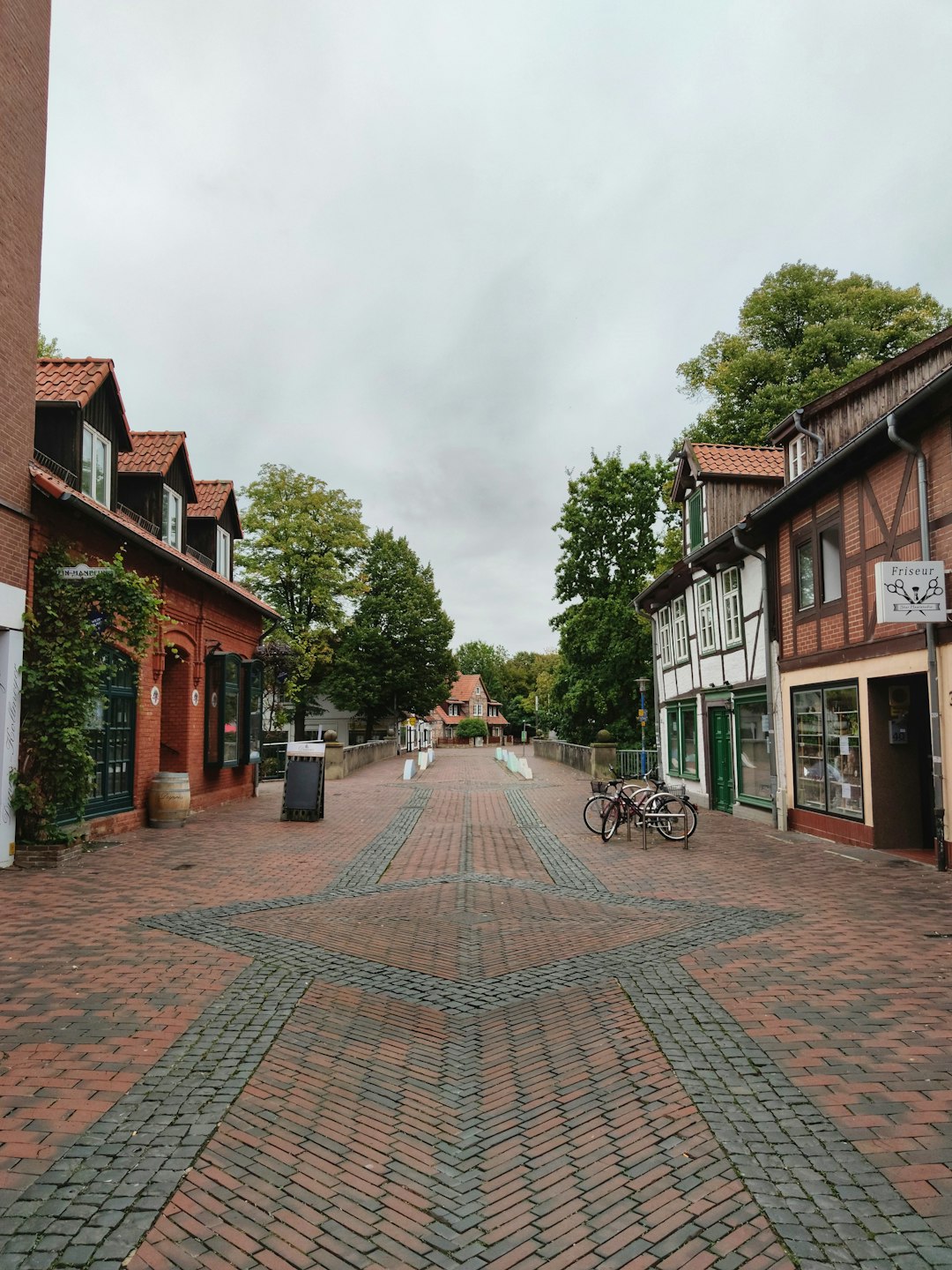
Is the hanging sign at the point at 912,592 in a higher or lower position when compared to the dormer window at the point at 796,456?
lower

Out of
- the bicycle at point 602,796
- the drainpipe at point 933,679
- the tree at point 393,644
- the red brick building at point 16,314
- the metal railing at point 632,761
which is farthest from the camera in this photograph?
the tree at point 393,644

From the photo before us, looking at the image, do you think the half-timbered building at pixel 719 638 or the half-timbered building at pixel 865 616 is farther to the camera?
the half-timbered building at pixel 719 638

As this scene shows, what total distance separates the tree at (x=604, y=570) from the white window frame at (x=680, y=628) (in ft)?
41.1

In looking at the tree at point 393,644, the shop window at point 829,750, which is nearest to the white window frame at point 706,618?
the shop window at point 829,750

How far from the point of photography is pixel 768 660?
16328 millimetres

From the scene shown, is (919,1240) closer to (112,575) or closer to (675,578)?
(112,575)

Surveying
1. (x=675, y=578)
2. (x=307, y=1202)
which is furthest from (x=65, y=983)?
(x=675, y=578)

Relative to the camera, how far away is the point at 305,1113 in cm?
435

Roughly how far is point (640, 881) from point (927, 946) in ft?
12.4

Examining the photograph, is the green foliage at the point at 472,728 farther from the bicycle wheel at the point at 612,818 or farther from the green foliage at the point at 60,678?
the green foliage at the point at 60,678

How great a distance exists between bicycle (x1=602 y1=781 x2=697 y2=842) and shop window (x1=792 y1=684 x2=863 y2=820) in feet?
6.78

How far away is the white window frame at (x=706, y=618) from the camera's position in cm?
2000

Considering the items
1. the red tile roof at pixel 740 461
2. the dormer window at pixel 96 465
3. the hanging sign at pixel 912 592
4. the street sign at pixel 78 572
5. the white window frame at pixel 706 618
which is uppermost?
the red tile roof at pixel 740 461

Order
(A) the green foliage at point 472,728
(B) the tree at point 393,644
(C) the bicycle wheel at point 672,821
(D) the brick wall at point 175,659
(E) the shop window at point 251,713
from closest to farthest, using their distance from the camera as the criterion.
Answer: (D) the brick wall at point 175,659 → (C) the bicycle wheel at point 672,821 → (E) the shop window at point 251,713 → (B) the tree at point 393,644 → (A) the green foliage at point 472,728
